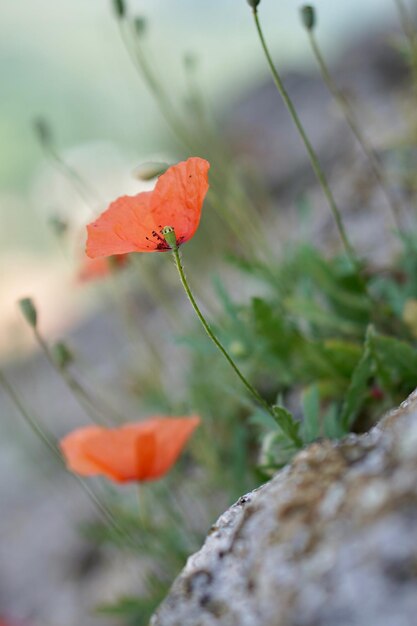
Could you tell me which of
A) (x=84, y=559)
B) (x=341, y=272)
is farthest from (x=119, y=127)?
(x=341, y=272)

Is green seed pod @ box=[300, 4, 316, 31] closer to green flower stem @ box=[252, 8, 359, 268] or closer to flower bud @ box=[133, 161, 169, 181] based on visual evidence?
green flower stem @ box=[252, 8, 359, 268]

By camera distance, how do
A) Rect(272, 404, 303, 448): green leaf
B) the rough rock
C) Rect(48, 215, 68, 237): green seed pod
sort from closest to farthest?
the rough rock → Rect(272, 404, 303, 448): green leaf → Rect(48, 215, 68, 237): green seed pod

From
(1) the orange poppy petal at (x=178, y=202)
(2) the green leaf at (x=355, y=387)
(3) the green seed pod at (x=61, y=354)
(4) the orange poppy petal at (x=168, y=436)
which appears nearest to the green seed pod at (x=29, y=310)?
(3) the green seed pod at (x=61, y=354)

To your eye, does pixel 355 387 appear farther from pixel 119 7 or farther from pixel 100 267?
pixel 100 267

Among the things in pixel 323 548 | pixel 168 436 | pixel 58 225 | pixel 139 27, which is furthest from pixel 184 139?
pixel 323 548

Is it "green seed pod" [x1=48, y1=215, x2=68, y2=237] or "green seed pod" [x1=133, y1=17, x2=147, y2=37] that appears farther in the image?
"green seed pod" [x1=48, y1=215, x2=68, y2=237]

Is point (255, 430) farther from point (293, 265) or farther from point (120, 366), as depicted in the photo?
point (120, 366)

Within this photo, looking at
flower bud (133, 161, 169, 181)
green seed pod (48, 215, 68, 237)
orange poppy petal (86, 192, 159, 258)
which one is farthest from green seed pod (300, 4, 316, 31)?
green seed pod (48, 215, 68, 237)

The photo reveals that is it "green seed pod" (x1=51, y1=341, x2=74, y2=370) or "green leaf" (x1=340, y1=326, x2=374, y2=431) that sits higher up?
"green seed pod" (x1=51, y1=341, x2=74, y2=370)
